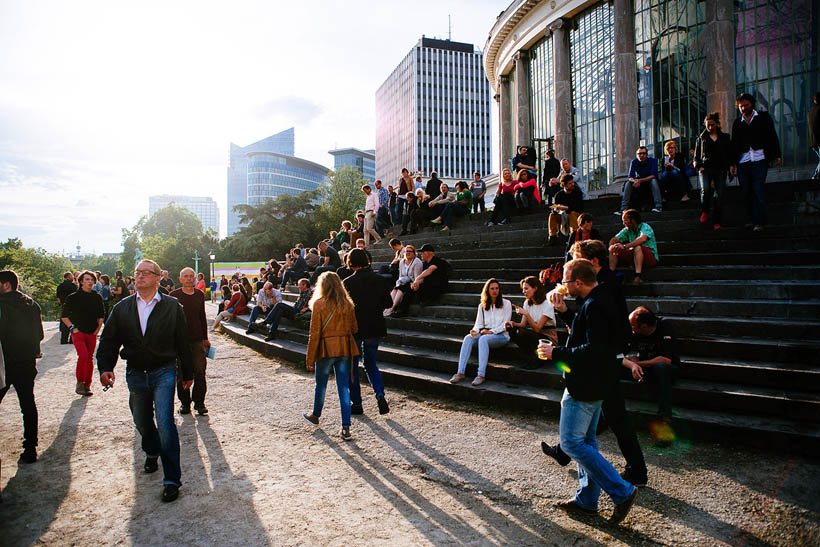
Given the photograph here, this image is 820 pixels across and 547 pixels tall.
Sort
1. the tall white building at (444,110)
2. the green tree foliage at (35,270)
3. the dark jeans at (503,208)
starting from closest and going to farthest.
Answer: the dark jeans at (503,208), the green tree foliage at (35,270), the tall white building at (444,110)

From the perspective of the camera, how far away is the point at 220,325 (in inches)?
586

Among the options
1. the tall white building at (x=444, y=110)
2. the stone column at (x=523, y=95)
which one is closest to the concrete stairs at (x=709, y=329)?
the stone column at (x=523, y=95)

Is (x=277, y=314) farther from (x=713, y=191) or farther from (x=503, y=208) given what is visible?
(x=713, y=191)

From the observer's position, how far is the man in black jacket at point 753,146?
23.3 feet

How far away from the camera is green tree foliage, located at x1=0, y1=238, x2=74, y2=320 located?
55891 mm

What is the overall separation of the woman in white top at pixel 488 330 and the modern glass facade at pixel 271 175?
164 m

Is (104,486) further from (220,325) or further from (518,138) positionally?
(518,138)

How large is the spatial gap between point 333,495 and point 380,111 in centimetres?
13534

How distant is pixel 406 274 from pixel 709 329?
214 inches

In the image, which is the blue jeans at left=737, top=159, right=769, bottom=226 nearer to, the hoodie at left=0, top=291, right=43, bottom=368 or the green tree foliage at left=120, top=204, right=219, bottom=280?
the hoodie at left=0, top=291, right=43, bottom=368

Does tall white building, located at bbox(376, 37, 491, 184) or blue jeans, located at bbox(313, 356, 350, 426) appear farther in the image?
tall white building, located at bbox(376, 37, 491, 184)

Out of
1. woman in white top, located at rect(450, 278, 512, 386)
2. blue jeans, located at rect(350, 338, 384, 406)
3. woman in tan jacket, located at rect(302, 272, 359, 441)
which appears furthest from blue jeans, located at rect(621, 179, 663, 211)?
woman in tan jacket, located at rect(302, 272, 359, 441)

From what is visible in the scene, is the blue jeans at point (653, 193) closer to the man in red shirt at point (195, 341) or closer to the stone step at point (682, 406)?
the stone step at point (682, 406)

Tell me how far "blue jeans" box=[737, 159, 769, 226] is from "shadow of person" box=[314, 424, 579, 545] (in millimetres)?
6833
